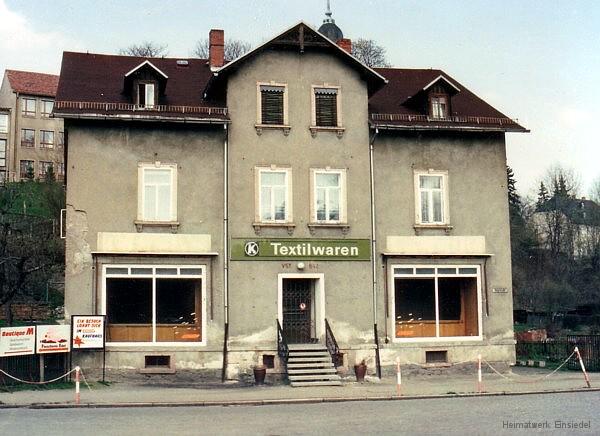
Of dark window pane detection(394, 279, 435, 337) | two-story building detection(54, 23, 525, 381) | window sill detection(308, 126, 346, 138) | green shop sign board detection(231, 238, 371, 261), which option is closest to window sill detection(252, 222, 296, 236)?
two-story building detection(54, 23, 525, 381)

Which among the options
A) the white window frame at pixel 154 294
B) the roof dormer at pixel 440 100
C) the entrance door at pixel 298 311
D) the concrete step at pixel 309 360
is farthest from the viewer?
the roof dormer at pixel 440 100

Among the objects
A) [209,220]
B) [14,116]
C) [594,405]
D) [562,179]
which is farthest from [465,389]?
[14,116]

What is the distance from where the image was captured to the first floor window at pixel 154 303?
26.2 meters

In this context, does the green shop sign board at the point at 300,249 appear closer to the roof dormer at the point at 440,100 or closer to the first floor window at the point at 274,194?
the first floor window at the point at 274,194

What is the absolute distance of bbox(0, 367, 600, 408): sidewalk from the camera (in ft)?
68.2

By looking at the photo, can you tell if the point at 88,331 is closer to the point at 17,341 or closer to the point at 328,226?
the point at 17,341

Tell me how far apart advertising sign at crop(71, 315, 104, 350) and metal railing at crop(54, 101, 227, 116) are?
6772 millimetres

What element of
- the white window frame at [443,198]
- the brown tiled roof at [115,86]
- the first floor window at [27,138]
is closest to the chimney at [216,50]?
the brown tiled roof at [115,86]

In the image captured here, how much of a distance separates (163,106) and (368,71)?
714 cm

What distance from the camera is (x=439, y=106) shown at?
95.1 ft

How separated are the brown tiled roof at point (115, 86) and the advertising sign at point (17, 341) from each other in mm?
7059

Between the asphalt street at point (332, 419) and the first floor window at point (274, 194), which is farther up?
the first floor window at point (274, 194)

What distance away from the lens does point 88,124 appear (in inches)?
1040

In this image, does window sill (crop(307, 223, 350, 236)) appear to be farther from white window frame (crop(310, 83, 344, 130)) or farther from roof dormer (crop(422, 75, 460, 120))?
roof dormer (crop(422, 75, 460, 120))
